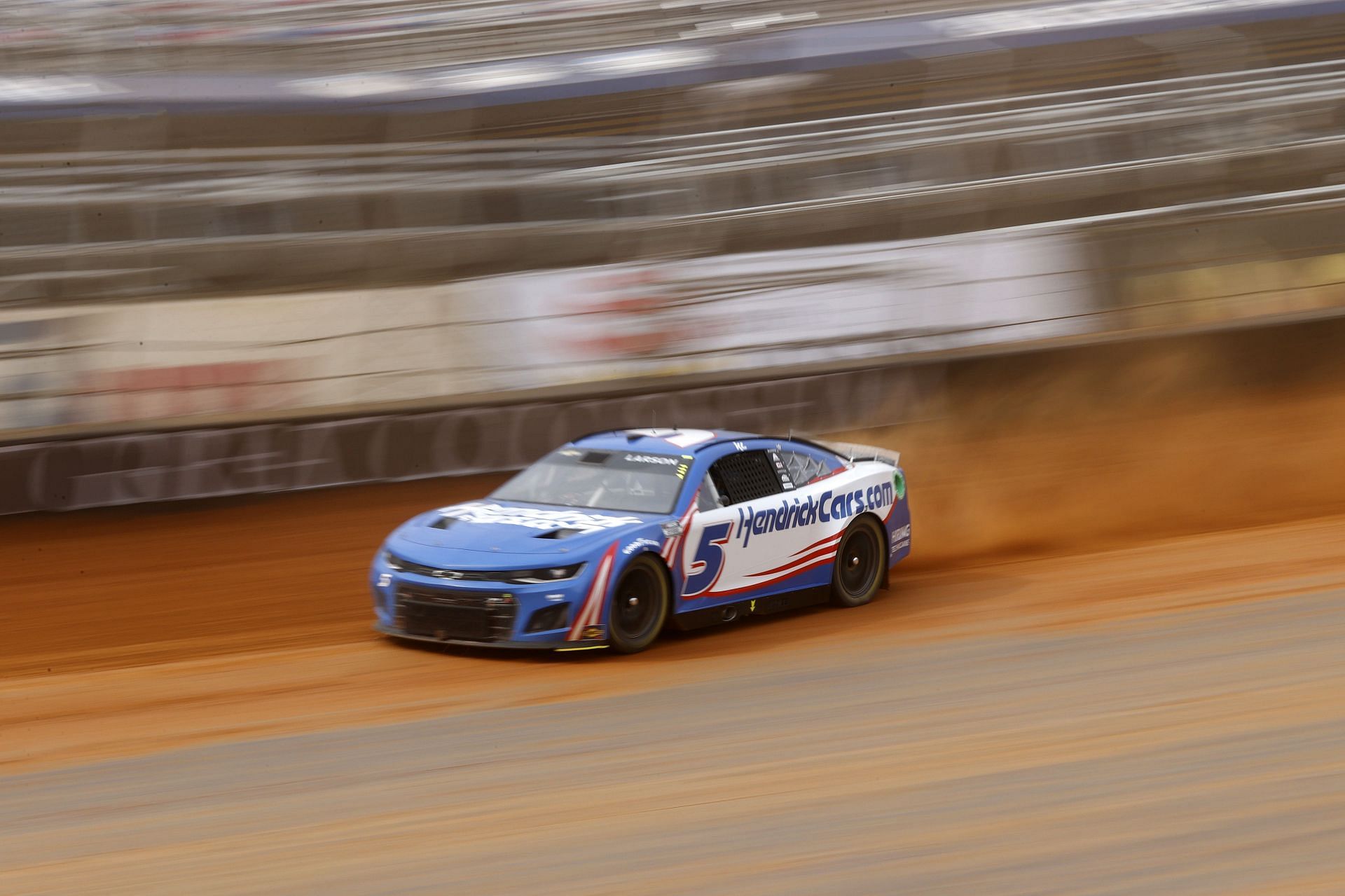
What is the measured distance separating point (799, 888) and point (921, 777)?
1409mm

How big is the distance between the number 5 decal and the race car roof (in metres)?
0.62

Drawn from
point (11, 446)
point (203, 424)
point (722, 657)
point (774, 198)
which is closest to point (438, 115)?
point (774, 198)

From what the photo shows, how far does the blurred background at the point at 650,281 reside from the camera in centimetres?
1198

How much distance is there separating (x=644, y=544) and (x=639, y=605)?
1.18 feet

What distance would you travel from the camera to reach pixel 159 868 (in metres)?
5.44

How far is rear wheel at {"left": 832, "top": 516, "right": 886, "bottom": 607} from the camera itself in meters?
10.4

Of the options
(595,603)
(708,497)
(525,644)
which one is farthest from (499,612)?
(708,497)

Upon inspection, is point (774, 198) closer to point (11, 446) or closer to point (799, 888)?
point (11, 446)

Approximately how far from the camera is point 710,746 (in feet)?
22.9

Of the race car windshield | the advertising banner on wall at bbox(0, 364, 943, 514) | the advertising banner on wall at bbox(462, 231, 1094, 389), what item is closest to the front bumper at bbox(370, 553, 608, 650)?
the race car windshield

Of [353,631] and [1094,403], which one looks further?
[1094,403]

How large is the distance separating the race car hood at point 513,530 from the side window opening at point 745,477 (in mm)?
655

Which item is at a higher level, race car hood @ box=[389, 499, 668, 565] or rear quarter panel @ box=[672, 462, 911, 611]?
race car hood @ box=[389, 499, 668, 565]

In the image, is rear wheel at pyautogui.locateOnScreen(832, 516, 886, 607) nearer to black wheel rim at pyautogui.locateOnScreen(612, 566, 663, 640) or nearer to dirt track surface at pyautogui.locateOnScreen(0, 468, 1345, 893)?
dirt track surface at pyautogui.locateOnScreen(0, 468, 1345, 893)
